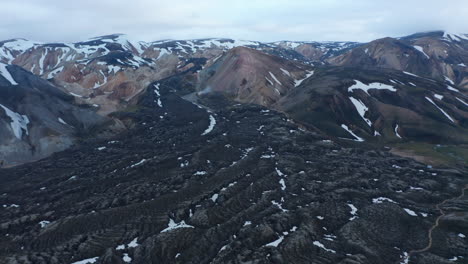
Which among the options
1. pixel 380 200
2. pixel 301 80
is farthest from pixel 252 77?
pixel 380 200

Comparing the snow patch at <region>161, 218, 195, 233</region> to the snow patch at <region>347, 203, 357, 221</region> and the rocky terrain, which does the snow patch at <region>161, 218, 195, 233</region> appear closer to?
the rocky terrain

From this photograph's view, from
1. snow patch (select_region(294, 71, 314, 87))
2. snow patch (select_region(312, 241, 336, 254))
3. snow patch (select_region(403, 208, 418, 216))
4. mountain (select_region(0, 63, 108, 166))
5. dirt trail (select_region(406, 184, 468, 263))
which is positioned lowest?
mountain (select_region(0, 63, 108, 166))

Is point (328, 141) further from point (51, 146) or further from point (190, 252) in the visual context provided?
point (51, 146)

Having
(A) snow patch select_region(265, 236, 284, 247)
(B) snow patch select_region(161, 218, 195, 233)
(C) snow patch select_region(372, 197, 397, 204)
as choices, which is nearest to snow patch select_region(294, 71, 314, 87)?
(C) snow patch select_region(372, 197, 397, 204)

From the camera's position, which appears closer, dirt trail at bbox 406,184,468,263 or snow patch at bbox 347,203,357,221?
dirt trail at bbox 406,184,468,263

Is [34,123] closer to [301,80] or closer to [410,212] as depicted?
[410,212]

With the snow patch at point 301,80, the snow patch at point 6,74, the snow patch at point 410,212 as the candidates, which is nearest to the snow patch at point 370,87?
the snow patch at point 301,80

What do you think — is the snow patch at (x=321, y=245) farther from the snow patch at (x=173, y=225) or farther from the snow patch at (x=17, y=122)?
the snow patch at (x=17, y=122)
